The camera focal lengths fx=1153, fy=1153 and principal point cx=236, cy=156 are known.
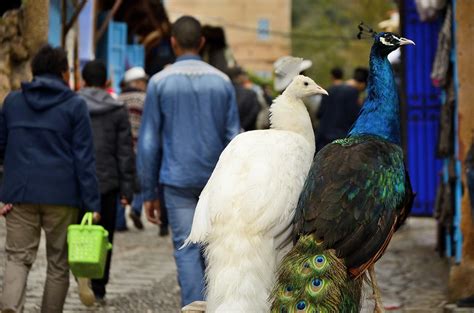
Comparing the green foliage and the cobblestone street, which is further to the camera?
the green foliage

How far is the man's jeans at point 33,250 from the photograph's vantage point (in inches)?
289

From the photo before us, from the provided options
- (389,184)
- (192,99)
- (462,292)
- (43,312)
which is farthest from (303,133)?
(462,292)

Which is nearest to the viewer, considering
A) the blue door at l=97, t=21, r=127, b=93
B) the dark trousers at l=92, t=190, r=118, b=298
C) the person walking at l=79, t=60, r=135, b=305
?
the dark trousers at l=92, t=190, r=118, b=298

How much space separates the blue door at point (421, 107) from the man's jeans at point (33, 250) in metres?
6.81

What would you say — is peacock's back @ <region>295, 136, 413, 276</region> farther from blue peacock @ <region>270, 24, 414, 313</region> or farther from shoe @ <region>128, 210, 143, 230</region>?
shoe @ <region>128, 210, 143, 230</region>

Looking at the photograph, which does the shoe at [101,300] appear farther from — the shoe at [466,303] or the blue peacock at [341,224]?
the blue peacock at [341,224]

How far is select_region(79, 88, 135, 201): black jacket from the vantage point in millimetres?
9812

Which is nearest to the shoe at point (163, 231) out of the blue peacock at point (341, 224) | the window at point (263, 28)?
the blue peacock at point (341, 224)

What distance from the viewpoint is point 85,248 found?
722 centimetres

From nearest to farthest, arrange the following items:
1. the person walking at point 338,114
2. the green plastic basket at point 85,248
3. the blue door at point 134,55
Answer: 1. the green plastic basket at point 85,248
2. the person walking at point 338,114
3. the blue door at point 134,55

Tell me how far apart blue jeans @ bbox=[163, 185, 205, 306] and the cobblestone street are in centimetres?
146

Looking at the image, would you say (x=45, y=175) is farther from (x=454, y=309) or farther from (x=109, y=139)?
(x=454, y=309)

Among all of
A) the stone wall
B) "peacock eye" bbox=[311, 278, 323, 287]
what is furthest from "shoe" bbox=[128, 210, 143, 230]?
"peacock eye" bbox=[311, 278, 323, 287]

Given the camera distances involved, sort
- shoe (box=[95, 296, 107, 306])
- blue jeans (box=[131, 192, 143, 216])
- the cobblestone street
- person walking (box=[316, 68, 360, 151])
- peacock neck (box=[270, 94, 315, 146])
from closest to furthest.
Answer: peacock neck (box=[270, 94, 315, 146]), the cobblestone street, shoe (box=[95, 296, 107, 306]), person walking (box=[316, 68, 360, 151]), blue jeans (box=[131, 192, 143, 216])
